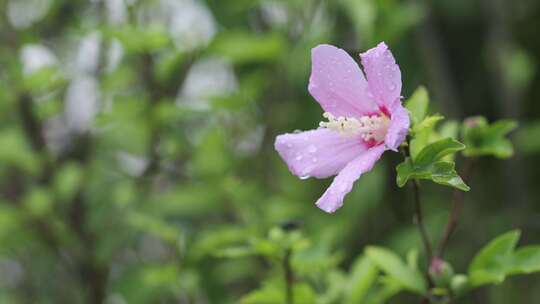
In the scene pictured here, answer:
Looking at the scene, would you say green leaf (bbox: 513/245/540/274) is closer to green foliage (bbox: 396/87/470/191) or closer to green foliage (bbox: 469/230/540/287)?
green foliage (bbox: 469/230/540/287)

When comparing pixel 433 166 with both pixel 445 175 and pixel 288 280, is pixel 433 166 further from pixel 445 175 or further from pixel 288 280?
pixel 288 280

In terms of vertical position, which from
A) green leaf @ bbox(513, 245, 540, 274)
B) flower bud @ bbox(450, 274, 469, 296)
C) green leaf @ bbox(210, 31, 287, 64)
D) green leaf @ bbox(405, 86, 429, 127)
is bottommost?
flower bud @ bbox(450, 274, 469, 296)

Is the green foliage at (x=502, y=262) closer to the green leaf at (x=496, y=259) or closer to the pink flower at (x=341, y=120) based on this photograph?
the green leaf at (x=496, y=259)

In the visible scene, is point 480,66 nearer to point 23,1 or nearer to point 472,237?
point 472,237

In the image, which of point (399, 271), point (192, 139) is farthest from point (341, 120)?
point (192, 139)

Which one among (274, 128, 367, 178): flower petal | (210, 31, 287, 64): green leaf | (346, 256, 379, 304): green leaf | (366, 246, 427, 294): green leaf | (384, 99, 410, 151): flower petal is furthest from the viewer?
(210, 31, 287, 64): green leaf

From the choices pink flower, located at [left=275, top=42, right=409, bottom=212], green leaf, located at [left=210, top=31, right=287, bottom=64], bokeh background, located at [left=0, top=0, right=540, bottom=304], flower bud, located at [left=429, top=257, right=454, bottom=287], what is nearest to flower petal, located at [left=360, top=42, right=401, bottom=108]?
pink flower, located at [left=275, top=42, right=409, bottom=212]

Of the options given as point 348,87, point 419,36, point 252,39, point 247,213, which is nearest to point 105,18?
point 252,39

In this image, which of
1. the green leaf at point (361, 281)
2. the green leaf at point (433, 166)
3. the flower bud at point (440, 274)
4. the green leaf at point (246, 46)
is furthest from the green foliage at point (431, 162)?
the green leaf at point (246, 46)
